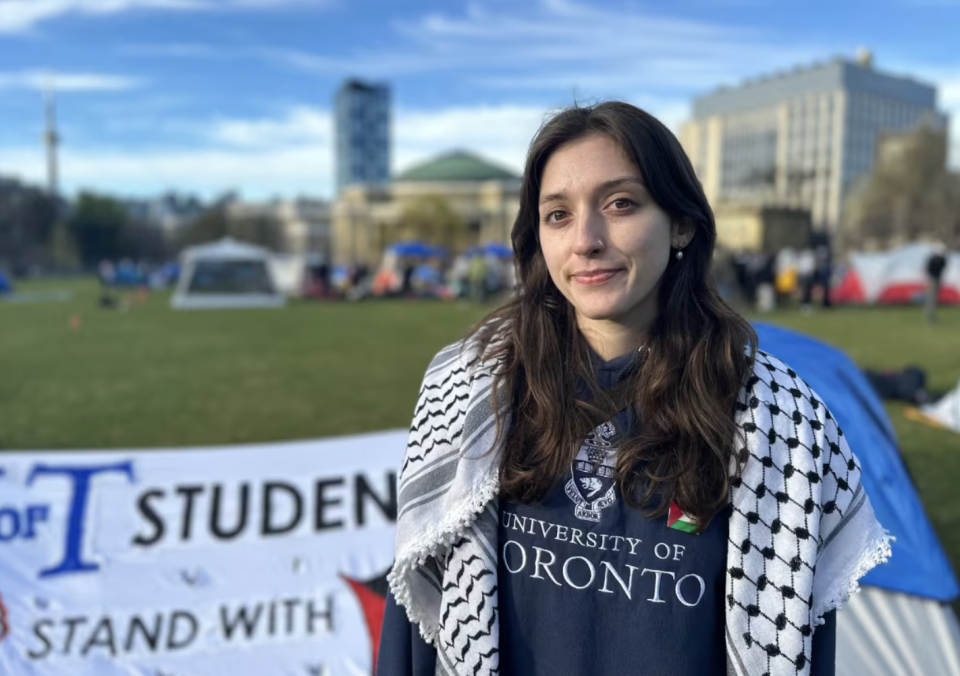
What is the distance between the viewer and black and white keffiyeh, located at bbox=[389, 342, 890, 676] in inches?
53.9

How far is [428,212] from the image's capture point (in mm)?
74688

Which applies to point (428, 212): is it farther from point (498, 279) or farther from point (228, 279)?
point (228, 279)

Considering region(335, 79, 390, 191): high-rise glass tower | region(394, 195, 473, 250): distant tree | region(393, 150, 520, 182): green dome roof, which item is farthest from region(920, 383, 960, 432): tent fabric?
region(335, 79, 390, 191): high-rise glass tower

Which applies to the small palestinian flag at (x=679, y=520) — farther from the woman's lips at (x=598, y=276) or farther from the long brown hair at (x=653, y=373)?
the woman's lips at (x=598, y=276)

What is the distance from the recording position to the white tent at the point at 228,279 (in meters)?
23.5

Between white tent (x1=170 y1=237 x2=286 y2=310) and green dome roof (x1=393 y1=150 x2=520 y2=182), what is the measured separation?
268 feet

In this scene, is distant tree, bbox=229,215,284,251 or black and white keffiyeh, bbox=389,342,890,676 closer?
black and white keffiyeh, bbox=389,342,890,676

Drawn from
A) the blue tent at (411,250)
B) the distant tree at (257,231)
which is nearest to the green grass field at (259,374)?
the blue tent at (411,250)

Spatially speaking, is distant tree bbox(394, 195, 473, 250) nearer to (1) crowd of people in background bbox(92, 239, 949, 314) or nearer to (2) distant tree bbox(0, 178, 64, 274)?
(2) distant tree bbox(0, 178, 64, 274)

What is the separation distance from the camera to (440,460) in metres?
1.58

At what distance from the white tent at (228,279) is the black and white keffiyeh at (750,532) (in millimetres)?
22747

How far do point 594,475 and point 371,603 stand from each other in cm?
218

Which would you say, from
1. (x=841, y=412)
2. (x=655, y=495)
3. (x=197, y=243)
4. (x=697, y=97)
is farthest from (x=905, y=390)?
(x=697, y=97)

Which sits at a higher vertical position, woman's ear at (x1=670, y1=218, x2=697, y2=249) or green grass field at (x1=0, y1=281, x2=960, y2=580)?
woman's ear at (x1=670, y1=218, x2=697, y2=249)
